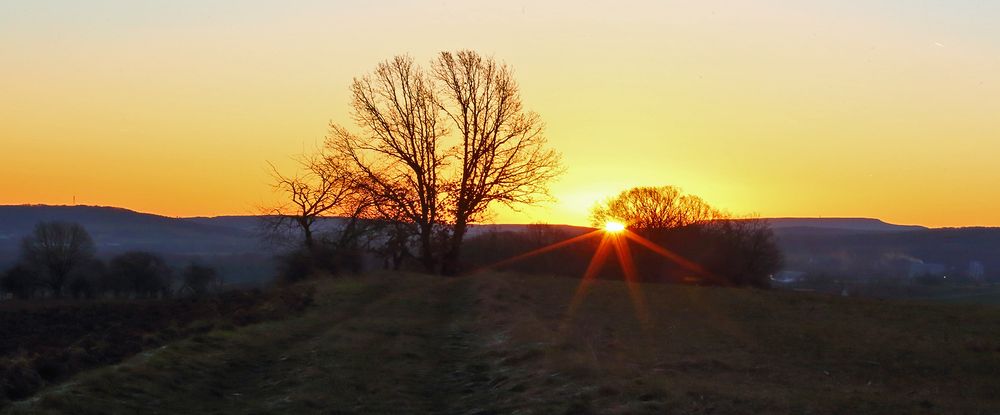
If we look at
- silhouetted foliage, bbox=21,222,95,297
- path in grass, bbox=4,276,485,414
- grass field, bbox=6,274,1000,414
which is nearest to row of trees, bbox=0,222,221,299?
silhouetted foliage, bbox=21,222,95,297

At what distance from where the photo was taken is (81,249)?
71250 millimetres

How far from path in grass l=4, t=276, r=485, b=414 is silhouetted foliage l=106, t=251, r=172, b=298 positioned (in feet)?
101

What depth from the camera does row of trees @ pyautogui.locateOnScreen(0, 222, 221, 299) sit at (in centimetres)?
4906

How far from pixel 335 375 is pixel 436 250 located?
3363 centimetres

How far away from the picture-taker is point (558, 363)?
15.5 m

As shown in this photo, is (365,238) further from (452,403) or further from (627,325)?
(452,403)

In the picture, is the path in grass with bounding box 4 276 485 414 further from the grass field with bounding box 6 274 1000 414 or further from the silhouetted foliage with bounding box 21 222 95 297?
the silhouetted foliage with bounding box 21 222 95 297

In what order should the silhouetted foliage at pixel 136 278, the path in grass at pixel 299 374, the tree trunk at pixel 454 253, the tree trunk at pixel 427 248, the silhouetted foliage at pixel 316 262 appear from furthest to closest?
the silhouetted foliage at pixel 136 278 → the tree trunk at pixel 454 253 → the tree trunk at pixel 427 248 → the silhouetted foliage at pixel 316 262 → the path in grass at pixel 299 374

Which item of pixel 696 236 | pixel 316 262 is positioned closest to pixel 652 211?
pixel 696 236

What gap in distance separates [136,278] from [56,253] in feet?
42.6

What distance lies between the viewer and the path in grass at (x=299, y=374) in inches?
527

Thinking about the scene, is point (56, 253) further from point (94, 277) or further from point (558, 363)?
point (558, 363)

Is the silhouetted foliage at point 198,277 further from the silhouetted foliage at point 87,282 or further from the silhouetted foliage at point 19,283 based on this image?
the silhouetted foliage at point 19,283

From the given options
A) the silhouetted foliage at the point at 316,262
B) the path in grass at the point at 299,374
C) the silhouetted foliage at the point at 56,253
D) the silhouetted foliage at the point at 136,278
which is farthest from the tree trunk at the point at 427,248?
the path in grass at the point at 299,374
